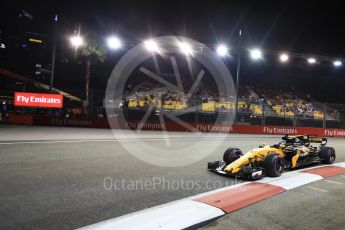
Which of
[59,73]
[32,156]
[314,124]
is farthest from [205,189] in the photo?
[59,73]

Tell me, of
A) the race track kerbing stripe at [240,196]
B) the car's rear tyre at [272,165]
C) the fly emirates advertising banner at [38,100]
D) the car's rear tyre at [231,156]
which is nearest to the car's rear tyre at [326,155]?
the car's rear tyre at [272,165]

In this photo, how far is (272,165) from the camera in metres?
7.17

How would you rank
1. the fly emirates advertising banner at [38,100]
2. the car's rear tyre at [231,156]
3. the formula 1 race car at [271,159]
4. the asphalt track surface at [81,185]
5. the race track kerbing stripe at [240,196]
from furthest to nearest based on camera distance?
1. the fly emirates advertising banner at [38,100]
2. the car's rear tyre at [231,156]
3. the formula 1 race car at [271,159]
4. the race track kerbing stripe at [240,196]
5. the asphalt track surface at [81,185]

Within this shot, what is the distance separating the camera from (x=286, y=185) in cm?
662

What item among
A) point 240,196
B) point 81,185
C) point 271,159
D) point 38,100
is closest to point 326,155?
point 271,159

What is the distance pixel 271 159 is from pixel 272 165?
5.1 inches

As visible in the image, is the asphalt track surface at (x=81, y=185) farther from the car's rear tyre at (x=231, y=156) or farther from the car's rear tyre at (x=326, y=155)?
the car's rear tyre at (x=326, y=155)

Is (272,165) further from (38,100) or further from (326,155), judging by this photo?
(38,100)

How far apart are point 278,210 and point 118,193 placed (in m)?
2.59

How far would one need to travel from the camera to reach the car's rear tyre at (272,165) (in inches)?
282

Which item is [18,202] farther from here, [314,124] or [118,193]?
[314,124]

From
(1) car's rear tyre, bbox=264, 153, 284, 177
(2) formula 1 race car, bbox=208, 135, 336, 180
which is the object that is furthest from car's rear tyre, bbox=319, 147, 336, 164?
(1) car's rear tyre, bbox=264, 153, 284, 177

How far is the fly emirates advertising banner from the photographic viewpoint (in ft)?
70.2

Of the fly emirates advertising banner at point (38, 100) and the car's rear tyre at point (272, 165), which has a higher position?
the fly emirates advertising banner at point (38, 100)
